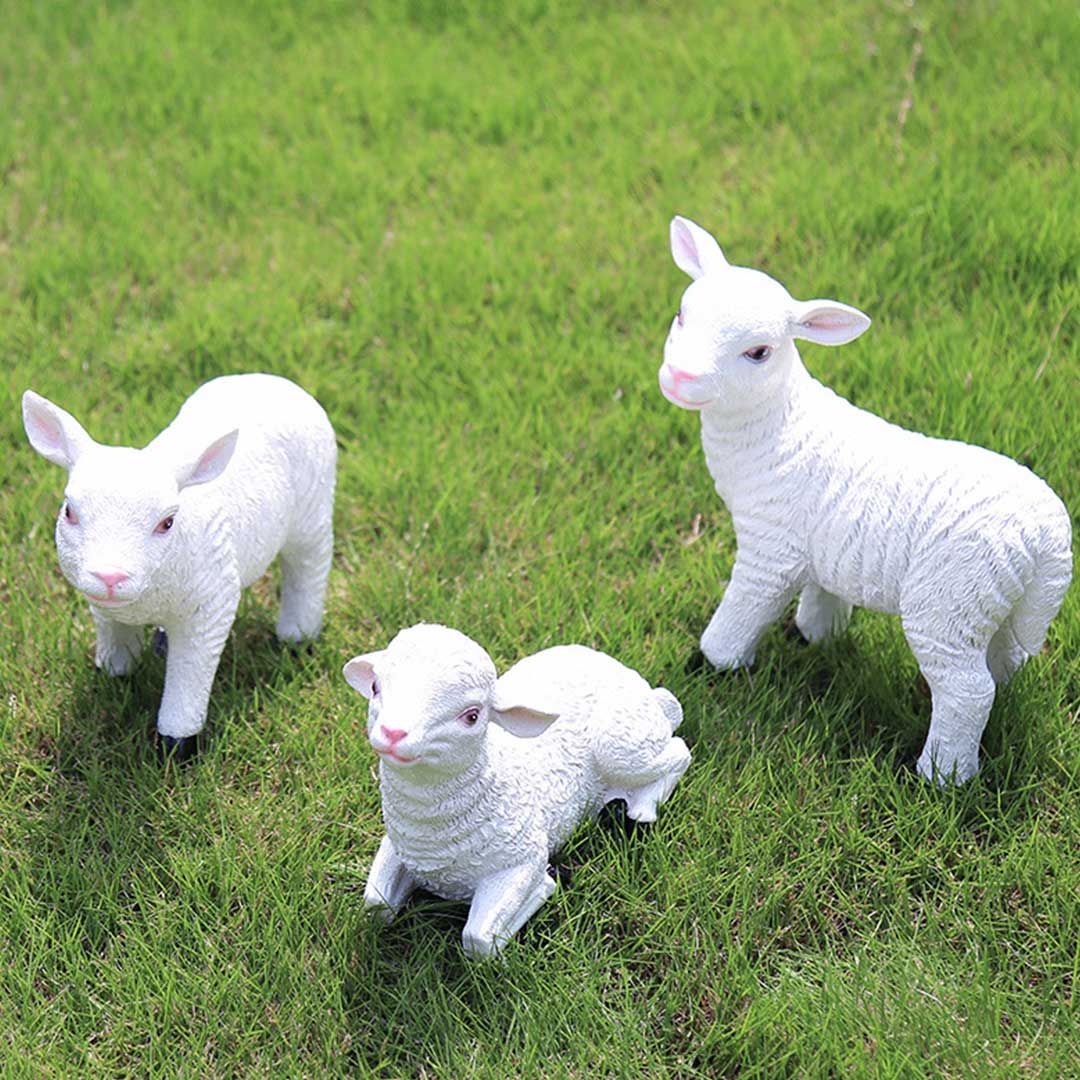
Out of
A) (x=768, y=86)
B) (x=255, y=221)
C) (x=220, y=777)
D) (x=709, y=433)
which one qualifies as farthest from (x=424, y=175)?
(x=220, y=777)

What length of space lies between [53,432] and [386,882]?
126 cm

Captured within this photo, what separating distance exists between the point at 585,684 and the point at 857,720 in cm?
77

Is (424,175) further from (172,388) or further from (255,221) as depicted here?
(172,388)

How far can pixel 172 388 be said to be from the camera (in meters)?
4.77

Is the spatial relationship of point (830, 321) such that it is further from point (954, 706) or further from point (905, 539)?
point (954, 706)

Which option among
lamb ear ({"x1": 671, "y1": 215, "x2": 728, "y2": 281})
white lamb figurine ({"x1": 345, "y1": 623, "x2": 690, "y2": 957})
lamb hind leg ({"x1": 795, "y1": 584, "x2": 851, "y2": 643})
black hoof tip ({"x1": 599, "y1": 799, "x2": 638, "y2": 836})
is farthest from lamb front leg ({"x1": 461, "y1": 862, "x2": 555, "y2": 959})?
lamb ear ({"x1": 671, "y1": 215, "x2": 728, "y2": 281})

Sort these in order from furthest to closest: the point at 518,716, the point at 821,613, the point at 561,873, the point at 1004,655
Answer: the point at 821,613, the point at 1004,655, the point at 561,873, the point at 518,716

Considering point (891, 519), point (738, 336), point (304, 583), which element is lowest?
point (304, 583)

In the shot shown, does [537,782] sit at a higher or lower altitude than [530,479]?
higher

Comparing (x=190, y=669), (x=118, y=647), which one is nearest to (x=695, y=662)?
(x=190, y=669)

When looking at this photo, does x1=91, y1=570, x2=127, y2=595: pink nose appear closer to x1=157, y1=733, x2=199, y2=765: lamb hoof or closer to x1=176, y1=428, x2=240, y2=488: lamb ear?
x1=176, y1=428, x2=240, y2=488: lamb ear

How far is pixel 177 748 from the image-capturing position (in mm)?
A: 3484

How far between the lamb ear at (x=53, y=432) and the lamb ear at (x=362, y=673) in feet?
2.74

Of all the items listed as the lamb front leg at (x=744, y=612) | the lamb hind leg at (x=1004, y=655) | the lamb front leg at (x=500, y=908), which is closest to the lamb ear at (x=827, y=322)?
the lamb front leg at (x=744, y=612)
